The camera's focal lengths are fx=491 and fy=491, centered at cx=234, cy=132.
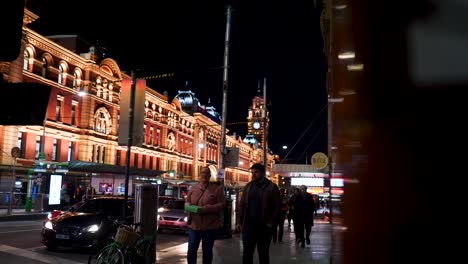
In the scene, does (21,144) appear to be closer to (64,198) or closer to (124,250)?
(64,198)

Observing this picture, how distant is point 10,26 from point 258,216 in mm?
5607

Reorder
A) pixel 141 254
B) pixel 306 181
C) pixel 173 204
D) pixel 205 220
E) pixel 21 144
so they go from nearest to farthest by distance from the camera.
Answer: pixel 205 220 < pixel 141 254 < pixel 173 204 < pixel 306 181 < pixel 21 144

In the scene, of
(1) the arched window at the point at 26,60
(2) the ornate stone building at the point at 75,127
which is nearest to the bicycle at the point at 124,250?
(2) the ornate stone building at the point at 75,127

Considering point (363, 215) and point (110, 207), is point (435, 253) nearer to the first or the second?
point (363, 215)

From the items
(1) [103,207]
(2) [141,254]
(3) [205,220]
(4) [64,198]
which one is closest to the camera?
(3) [205,220]

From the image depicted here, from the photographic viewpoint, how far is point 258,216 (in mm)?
7914

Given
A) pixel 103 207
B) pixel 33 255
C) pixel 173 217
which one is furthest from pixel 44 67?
pixel 33 255

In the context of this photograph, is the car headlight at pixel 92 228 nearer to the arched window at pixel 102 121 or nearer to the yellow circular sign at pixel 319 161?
the yellow circular sign at pixel 319 161

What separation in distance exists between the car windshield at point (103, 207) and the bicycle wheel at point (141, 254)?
538cm

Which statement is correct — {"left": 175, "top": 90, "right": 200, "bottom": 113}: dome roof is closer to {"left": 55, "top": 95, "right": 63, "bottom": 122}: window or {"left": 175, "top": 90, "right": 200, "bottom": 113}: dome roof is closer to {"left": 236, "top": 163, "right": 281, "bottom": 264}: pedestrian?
{"left": 55, "top": 95, "right": 63, "bottom": 122}: window

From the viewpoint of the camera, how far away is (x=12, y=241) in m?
14.7

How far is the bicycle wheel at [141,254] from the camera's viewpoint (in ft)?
27.3

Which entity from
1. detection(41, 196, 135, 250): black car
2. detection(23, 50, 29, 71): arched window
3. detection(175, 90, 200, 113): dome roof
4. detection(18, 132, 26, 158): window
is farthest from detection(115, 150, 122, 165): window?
detection(41, 196, 135, 250): black car

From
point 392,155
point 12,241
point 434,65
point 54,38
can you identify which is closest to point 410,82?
point 434,65
